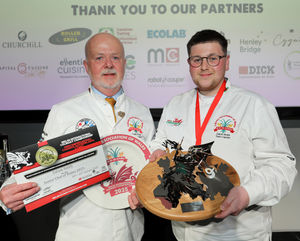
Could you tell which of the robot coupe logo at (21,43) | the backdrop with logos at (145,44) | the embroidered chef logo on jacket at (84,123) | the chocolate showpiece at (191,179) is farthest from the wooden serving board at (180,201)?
the robot coupe logo at (21,43)

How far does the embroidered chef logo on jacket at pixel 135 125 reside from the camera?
57.2 inches

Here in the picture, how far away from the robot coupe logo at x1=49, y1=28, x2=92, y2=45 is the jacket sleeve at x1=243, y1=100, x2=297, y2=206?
1647 mm

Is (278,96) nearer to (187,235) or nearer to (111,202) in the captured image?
(187,235)

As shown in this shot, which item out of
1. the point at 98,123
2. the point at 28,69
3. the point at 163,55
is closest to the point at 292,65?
the point at 163,55

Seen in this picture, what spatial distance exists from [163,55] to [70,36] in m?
0.86

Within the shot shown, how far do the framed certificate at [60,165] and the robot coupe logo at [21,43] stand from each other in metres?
1.50

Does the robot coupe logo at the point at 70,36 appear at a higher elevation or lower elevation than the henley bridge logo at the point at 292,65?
higher

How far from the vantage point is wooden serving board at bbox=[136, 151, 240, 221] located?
3.08ft

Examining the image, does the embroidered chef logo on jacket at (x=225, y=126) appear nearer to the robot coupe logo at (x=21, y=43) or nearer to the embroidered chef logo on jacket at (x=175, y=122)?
the embroidered chef logo on jacket at (x=175, y=122)

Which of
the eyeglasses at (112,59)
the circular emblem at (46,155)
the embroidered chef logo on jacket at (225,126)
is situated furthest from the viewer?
the eyeglasses at (112,59)

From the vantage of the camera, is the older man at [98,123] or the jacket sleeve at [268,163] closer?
the jacket sleeve at [268,163]

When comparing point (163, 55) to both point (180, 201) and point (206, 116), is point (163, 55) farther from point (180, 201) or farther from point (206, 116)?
point (180, 201)

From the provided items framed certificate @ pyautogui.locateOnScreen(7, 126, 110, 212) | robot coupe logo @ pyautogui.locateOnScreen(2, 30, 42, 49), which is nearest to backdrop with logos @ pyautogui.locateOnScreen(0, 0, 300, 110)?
robot coupe logo @ pyautogui.locateOnScreen(2, 30, 42, 49)

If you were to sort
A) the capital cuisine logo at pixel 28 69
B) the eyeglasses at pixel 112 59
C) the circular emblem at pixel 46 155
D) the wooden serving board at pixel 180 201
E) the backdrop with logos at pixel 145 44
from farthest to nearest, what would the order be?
1. the capital cuisine logo at pixel 28 69
2. the backdrop with logos at pixel 145 44
3. the eyeglasses at pixel 112 59
4. the circular emblem at pixel 46 155
5. the wooden serving board at pixel 180 201
